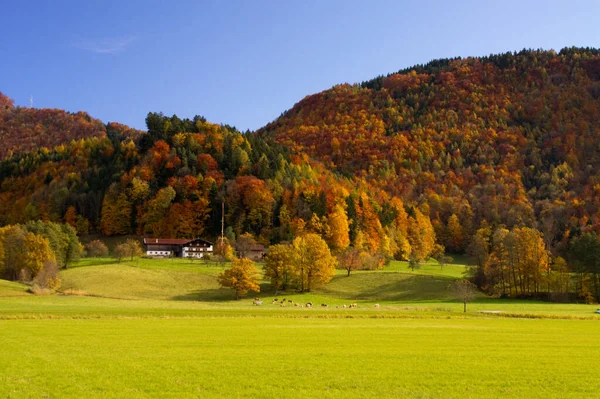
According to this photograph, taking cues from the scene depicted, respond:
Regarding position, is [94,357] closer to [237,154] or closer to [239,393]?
[239,393]

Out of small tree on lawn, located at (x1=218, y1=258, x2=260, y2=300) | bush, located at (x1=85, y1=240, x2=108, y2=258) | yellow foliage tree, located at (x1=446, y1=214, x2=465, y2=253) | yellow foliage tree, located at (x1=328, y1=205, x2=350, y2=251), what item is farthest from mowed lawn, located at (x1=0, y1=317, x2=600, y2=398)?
yellow foliage tree, located at (x1=446, y1=214, x2=465, y2=253)

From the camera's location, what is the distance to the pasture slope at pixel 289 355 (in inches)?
750

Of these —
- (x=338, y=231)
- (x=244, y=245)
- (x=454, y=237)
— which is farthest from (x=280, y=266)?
(x=454, y=237)

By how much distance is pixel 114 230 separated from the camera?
150250 millimetres

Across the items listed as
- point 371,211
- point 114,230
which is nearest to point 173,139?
point 114,230

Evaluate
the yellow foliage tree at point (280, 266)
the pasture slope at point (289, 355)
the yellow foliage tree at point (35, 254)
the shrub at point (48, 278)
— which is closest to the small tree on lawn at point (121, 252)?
the yellow foliage tree at point (35, 254)

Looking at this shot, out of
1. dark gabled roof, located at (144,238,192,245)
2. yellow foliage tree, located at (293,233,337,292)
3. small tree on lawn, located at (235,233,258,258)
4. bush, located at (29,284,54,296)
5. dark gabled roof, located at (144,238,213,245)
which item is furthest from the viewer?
dark gabled roof, located at (144,238,192,245)

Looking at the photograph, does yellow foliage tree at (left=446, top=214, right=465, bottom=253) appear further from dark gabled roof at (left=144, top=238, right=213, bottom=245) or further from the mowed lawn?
the mowed lawn

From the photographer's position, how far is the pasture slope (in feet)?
62.5

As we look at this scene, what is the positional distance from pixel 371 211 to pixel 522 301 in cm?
6557

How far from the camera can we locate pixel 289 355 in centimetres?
2655

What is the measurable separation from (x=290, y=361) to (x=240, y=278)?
60317mm

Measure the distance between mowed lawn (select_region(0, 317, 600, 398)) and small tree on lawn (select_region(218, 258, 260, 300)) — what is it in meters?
43.1

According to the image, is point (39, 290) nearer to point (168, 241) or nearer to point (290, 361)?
point (168, 241)
